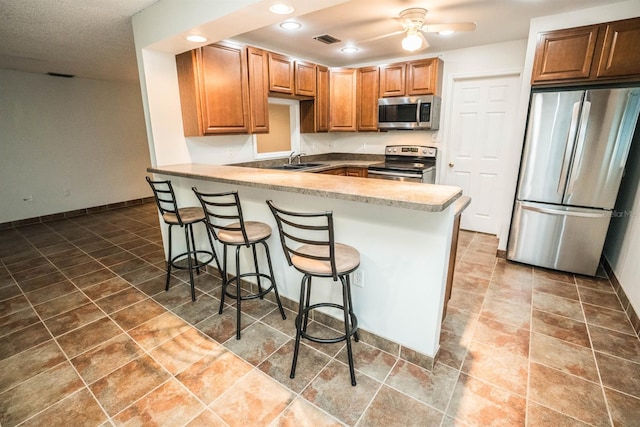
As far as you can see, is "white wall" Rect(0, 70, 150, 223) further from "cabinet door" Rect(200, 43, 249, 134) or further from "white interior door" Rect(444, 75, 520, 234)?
"white interior door" Rect(444, 75, 520, 234)

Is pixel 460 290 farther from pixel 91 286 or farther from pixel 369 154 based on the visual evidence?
pixel 91 286

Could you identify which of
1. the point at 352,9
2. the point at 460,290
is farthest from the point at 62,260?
the point at 460,290

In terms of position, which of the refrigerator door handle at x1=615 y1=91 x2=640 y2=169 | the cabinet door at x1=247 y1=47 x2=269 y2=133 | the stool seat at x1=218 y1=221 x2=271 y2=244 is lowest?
the stool seat at x1=218 y1=221 x2=271 y2=244

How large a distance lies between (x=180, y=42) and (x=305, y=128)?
2.31 m

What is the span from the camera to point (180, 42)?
2615 millimetres

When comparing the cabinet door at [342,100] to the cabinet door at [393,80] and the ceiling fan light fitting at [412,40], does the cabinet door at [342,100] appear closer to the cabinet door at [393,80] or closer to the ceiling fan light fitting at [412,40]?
the cabinet door at [393,80]

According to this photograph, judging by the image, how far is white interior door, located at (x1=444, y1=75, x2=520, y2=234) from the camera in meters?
3.93

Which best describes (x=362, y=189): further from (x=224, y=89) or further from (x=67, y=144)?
(x=67, y=144)

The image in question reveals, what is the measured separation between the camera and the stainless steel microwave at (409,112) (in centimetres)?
407

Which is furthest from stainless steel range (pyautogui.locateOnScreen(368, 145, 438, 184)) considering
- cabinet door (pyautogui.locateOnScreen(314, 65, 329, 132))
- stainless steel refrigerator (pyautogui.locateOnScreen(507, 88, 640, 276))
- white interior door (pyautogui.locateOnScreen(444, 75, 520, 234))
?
stainless steel refrigerator (pyautogui.locateOnScreen(507, 88, 640, 276))

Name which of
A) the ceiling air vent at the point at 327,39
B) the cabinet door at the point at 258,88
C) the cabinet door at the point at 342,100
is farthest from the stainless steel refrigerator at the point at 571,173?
the cabinet door at the point at 258,88

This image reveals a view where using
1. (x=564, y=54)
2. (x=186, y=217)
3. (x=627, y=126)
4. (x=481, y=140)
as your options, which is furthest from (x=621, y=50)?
(x=186, y=217)

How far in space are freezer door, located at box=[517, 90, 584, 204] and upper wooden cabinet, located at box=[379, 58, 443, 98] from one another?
138cm

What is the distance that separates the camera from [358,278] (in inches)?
79.1
